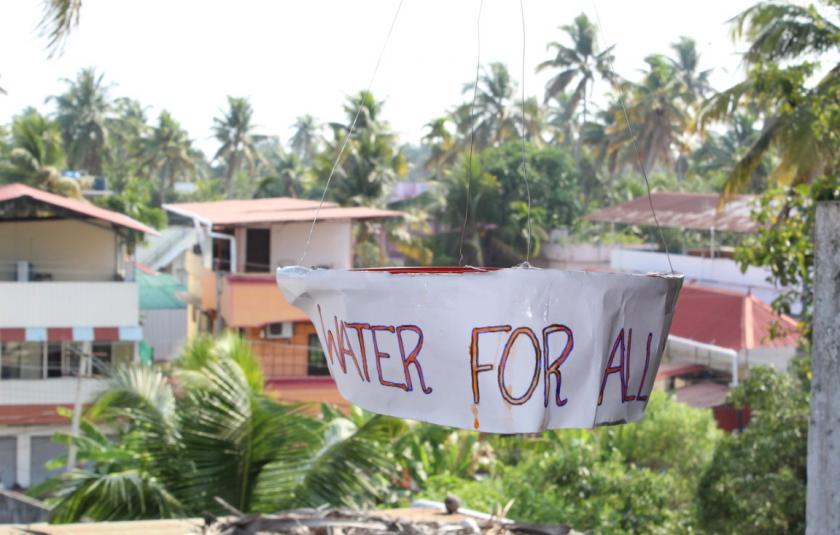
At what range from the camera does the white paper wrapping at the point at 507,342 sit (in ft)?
7.69

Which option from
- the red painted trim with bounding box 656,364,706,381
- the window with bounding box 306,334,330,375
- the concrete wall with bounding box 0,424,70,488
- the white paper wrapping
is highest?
the white paper wrapping

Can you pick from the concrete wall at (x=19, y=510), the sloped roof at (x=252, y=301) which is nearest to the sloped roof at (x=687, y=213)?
the sloped roof at (x=252, y=301)

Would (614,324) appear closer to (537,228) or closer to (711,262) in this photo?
(711,262)

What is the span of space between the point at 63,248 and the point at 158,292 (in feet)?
21.8

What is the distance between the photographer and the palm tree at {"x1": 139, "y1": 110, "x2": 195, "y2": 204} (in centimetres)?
4703

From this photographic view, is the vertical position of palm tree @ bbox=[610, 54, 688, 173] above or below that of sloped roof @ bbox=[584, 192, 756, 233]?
above

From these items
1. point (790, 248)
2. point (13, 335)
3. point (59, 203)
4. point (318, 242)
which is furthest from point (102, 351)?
point (790, 248)

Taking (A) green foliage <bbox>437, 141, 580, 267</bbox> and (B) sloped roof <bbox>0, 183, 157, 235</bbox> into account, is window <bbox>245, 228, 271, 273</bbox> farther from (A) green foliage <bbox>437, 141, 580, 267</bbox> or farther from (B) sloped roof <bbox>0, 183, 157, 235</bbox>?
(A) green foliage <bbox>437, 141, 580, 267</bbox>

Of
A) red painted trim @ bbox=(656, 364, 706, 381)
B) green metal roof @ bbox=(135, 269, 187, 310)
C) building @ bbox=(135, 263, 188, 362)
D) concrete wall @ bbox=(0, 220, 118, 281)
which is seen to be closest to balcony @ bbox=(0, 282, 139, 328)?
concrete wall @ bbox=(0, 220, 118, 281)

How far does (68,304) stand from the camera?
18.1m

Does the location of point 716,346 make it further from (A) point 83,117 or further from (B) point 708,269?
(A) point 83,117

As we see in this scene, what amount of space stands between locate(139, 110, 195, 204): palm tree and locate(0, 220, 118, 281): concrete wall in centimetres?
2678

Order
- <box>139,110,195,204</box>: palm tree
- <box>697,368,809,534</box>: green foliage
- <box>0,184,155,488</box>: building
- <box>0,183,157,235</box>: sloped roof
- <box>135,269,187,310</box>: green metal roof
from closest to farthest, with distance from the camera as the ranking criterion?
<box>697,368,809,534</box>: green foliage, <box>0,183,157,235</box>: sloped roof, <box>0,184,155,488</box>: building, <box>135,269,187,310</box>: green metal roof, <box>139,110,195,204</box>: palm tree

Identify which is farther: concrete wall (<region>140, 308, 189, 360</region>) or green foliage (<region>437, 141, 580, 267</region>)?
green foliage (<region>437, 141, 580, 267</region>)
